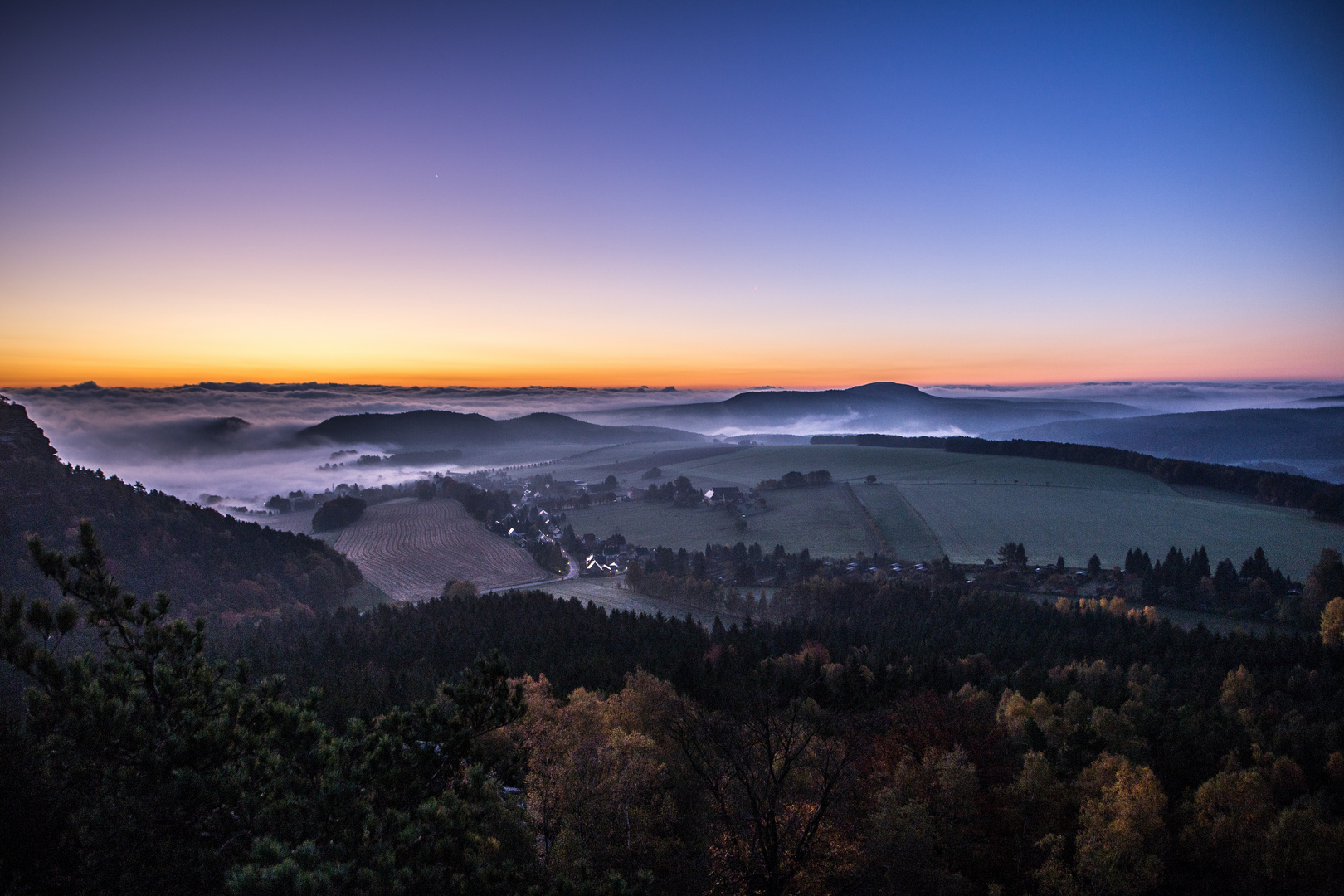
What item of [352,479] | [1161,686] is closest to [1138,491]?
[1161,686]

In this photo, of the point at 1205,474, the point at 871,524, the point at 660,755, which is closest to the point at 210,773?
the point at 660,755

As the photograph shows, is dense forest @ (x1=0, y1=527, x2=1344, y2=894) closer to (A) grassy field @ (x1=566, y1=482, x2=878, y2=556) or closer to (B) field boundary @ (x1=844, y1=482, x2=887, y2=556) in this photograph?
(B) field boundary @ (x1=844, y1=482, x2=887, y2=556)

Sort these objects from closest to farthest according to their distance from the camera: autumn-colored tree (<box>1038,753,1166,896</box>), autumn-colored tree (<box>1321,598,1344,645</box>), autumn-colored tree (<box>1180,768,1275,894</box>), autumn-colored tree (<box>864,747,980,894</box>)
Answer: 1. autumn-colored tree (<box>864,747,980,894</box>)
2. autumn-colored tree (<box>1038,753,1166,896</box>)
3. autumn-colored tree (<box>1180,768,1275,894</box>)
4. autumn-colored tree (<box>1321,598,1344,645</box>)

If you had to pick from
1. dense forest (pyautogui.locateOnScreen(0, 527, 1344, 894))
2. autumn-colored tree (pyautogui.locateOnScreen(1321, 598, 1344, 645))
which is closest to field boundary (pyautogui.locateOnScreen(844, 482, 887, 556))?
dense forest (pyautogui.locateOnScreen(0, 527, 1344, 894))

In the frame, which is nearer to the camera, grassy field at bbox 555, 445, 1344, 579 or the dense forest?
the dense forest

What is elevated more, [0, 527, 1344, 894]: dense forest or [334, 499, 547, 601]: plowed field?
[0, 527, 1344, 894]: dense forest

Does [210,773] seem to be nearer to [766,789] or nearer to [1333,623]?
[766,789]

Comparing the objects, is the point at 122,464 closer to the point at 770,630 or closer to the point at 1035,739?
the point at 770,630
